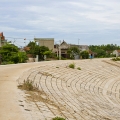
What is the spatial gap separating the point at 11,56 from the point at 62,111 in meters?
23.9

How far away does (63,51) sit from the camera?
60.3m

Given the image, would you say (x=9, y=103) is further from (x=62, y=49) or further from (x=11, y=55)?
(x=62, y=49)

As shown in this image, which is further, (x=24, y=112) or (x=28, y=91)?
(x=28, y=91)

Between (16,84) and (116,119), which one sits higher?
(16,84)

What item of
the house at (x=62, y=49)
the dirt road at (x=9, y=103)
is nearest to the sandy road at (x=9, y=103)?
the dirt road at (x=9, y=103)

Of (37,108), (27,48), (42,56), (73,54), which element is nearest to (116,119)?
(37,108)

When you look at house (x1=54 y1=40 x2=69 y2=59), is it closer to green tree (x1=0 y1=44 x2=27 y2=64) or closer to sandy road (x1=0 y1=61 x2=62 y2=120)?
green tree (x1=0 y1=44 x2=27 y2=64)

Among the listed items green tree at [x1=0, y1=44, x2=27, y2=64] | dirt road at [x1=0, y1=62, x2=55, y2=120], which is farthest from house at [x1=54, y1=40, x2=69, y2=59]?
dirt road at [x1=0, y1=62, x2=55, y2=120]

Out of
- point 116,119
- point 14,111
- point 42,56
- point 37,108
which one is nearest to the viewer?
point 14,111

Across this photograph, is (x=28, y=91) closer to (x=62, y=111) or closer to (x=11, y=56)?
(x=62, y=111)

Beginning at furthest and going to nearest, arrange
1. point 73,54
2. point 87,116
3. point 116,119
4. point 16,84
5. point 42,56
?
point 73,54, point 42,56, point 16,84, point 116,119, point 87,116

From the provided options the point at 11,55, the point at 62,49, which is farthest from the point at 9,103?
the point at 62,49

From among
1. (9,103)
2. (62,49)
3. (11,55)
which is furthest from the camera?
(62,49)

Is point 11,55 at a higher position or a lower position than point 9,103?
higher
